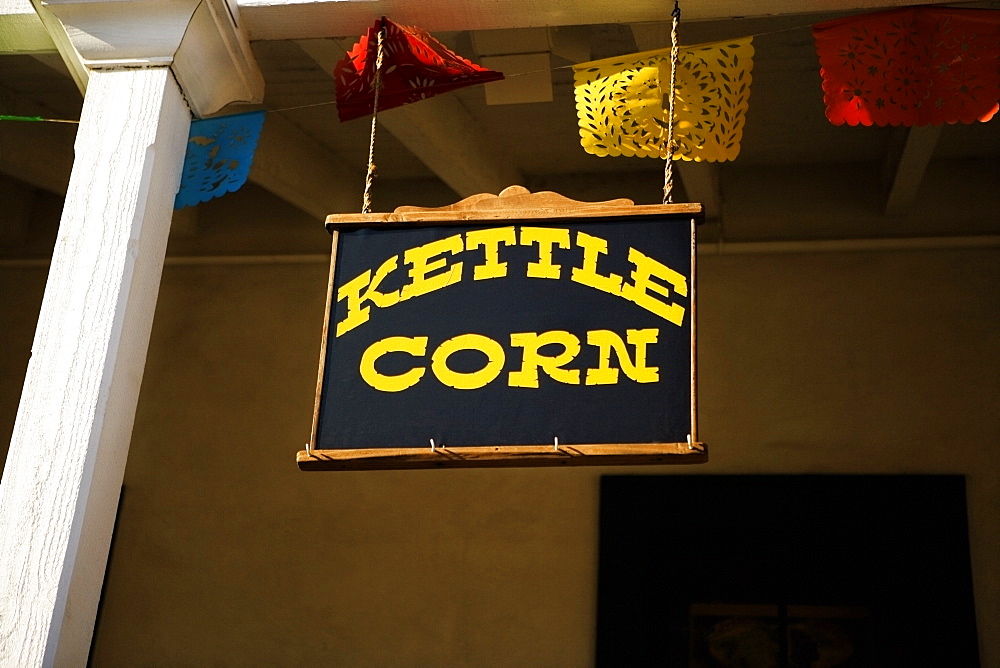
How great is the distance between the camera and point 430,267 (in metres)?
2.74

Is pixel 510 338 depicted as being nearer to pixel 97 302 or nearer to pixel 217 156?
pixel 97 302

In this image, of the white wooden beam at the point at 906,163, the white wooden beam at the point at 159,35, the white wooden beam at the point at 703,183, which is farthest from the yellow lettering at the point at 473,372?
the white wooden beam at the point at 906,163

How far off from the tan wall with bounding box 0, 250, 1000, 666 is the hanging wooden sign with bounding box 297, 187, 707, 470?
2.56 m

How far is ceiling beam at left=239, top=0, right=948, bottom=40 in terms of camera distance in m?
3.10

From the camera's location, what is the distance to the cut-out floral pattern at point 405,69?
125 inches

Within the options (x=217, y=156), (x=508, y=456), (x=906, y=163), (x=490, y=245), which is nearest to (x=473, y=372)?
(x=508, y=456)

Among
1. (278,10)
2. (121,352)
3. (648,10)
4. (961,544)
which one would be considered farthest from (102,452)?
(961,544)

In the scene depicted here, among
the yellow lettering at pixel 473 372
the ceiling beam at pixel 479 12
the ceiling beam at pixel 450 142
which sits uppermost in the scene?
the ceiling beam at pixel 450 142

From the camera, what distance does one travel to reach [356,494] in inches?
211

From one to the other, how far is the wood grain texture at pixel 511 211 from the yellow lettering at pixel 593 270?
6 cm

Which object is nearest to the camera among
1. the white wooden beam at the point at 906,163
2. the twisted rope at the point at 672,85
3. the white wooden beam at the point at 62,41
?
the twisted rope at the point at 672,85

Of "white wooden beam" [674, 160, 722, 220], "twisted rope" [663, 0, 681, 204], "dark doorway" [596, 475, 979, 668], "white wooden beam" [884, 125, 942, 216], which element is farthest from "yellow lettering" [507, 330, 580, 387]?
"dark doorway" [596, 475, 979, 668]

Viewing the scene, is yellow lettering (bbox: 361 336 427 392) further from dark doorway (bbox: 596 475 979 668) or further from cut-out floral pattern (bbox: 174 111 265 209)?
dark doorway (bbox: 596 475 979 668)

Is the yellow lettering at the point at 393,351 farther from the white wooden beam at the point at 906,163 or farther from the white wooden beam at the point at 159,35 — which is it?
the white wooden beam at the point at 906,163
